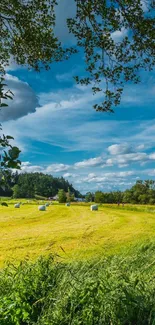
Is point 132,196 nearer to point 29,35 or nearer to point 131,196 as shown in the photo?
point 131,196

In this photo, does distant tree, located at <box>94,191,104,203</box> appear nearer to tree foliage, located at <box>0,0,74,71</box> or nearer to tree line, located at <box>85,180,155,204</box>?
tree line, located at <box>85,180,155,204</box>

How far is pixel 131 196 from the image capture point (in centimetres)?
5738

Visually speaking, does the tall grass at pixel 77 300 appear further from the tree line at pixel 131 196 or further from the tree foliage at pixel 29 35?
the tree line at pixel 131 196

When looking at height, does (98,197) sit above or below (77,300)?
above

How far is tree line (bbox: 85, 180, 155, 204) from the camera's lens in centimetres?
5462

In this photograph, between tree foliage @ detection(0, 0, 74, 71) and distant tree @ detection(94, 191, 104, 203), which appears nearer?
tree foliage @ detection(0, 0, 74, 71)

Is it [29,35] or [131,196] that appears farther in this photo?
[131,196]

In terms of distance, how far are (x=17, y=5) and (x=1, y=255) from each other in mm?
8036

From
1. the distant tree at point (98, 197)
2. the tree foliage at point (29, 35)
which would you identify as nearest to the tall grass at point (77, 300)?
the tree foliage at point (29, 35)

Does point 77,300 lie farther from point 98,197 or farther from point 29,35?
point 98,197

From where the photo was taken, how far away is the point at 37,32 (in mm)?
6828

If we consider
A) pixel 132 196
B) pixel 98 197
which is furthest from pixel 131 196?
pixel 98 197

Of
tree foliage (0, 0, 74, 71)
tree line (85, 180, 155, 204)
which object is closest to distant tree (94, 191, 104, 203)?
tree line (85, 180, 155, 204)

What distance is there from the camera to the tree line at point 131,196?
5462 cm
